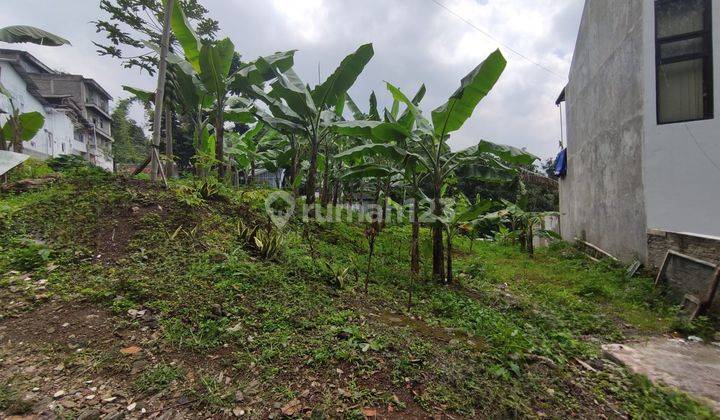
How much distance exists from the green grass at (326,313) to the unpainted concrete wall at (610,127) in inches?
68.9

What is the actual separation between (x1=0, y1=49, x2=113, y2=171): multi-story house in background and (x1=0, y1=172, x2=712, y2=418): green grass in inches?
456

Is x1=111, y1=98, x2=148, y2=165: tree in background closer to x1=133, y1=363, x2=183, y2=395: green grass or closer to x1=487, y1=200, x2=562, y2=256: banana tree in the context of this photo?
x1=487, y1=200, x2=562, y2=256: banana tree

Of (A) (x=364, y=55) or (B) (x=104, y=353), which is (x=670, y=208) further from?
(B) (x=104, y=353)

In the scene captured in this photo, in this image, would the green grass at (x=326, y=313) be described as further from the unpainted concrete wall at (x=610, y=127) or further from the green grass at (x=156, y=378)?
the unpainted concrete wall at (x=610, y=127)

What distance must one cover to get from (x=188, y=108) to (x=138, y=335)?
18.4ft

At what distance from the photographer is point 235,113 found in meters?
7.06

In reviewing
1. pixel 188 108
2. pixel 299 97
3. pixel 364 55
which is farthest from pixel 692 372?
pixel 188 108

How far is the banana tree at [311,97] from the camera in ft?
17.6

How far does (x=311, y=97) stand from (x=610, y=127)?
6575 mm

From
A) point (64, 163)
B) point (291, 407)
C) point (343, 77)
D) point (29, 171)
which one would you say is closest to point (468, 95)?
point (343, 77)

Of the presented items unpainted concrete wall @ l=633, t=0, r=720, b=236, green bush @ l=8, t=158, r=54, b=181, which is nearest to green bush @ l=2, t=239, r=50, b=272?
green bush @ l=8, t=158, r=54, b=181

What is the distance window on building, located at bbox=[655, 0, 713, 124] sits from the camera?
5809mm

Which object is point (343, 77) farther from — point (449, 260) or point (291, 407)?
point (291, 407)

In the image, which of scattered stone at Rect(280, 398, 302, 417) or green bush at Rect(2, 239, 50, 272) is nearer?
scattered stone at Rect(280, 398, 302, 417)
